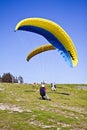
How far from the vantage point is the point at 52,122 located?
2661 centimetres

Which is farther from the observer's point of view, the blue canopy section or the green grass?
the blue canopy section

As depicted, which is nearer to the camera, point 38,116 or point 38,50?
point 38,116

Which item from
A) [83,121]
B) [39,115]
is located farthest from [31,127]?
[83,121]

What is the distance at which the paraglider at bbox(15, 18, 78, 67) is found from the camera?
34.0 meters

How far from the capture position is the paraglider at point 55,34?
34.0 metres

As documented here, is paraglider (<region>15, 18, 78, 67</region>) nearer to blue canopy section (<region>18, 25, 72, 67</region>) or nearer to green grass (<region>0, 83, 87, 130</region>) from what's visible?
blue canopy section (<region>18, 25, 72, 67</region>)

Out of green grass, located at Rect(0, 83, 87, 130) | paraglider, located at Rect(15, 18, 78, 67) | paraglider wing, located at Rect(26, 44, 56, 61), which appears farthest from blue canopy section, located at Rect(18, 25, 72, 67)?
paraglider wing, located at Rect(26, 44, 56, 61)

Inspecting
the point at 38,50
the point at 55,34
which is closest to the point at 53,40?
the point at 55,34

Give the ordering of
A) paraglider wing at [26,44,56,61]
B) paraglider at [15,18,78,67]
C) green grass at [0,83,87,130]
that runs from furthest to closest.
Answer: paraglider wing at [26,44,56,61] → paraglider at [15,18,78,67] → green grass at [0,83,87,130]

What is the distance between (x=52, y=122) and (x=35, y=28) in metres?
12.4

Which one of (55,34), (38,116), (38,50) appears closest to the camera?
(38,116)

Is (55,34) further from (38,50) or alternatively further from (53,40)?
(38,50)

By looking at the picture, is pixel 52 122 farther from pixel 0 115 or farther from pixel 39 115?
pixel 0 115

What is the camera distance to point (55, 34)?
3525 centimetres
